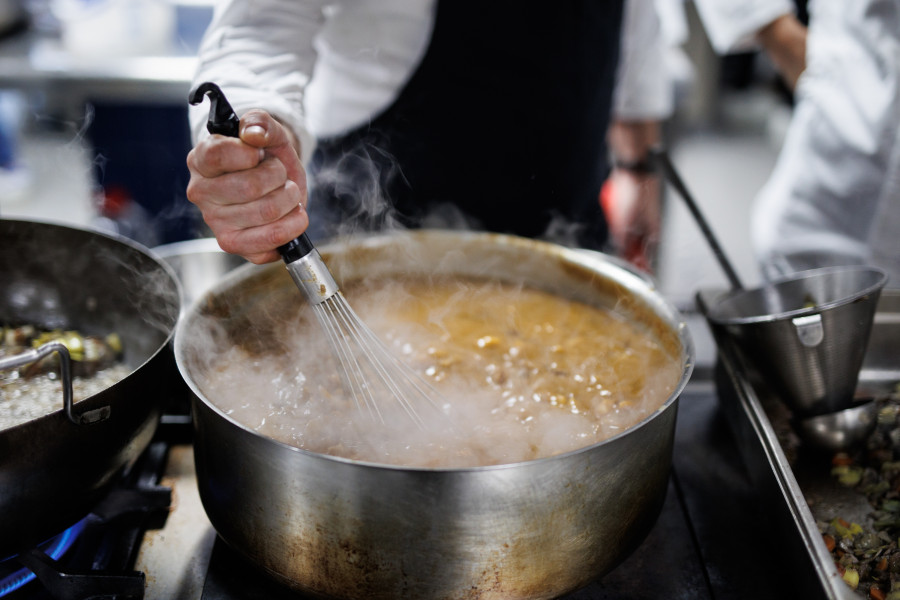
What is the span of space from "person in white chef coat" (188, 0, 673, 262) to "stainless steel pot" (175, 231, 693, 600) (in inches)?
26.4

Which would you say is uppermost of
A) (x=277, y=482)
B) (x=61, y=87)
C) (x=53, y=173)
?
(x=277, y=482)

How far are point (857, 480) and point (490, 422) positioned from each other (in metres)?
0.63

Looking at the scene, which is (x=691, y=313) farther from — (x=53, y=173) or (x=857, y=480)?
(x=53, y=173)

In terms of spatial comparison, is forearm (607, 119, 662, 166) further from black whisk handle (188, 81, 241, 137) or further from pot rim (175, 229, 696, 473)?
black whisk handle (188, 81, 241, 137)

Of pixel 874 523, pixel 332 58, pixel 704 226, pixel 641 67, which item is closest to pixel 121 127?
pixel 332 58

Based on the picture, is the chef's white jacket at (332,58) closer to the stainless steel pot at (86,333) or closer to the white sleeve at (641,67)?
the white sleeve at (641,67)

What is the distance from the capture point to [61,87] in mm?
2988

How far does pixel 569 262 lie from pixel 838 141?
866 mm

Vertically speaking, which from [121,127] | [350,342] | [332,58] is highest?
[332,58]

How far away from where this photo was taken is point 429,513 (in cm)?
82

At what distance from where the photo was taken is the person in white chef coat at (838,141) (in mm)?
1689

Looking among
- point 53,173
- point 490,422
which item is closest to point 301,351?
point 490,422

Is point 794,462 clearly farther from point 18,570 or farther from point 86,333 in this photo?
point 86,333

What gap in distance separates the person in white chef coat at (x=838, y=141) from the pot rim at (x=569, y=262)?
0.73 m
